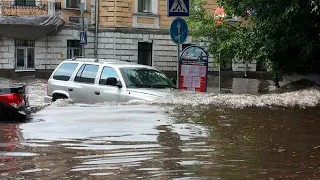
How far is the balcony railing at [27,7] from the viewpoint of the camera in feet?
95.2

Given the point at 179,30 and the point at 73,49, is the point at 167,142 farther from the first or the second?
the point at 73,49

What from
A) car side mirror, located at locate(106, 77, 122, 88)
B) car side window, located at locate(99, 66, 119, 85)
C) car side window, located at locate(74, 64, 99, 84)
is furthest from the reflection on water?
car side window, located at locate(74, 64, 99, 84)

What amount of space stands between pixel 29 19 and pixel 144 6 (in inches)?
294

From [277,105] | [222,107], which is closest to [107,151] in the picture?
[222,107]

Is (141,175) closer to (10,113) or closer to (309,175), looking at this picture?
(309,175)

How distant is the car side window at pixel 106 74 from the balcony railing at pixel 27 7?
18.8 m

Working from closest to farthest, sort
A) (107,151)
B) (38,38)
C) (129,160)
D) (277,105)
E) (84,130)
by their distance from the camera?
(129,160)
(107,151)
(84,130)
(277,105)
(38,38)

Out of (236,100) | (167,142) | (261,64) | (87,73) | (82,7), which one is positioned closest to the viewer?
(167,142)

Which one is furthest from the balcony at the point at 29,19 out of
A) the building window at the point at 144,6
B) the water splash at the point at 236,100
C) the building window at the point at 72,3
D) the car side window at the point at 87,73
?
the water splash at the point at 236,100

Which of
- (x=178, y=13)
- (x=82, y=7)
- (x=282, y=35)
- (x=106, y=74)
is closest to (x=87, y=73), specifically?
(x=106, y=74)

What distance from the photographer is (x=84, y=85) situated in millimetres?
12148

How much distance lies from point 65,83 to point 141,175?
804 centimetres

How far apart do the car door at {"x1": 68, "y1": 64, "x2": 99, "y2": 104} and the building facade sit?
16.7m

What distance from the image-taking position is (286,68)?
14.9 meters
